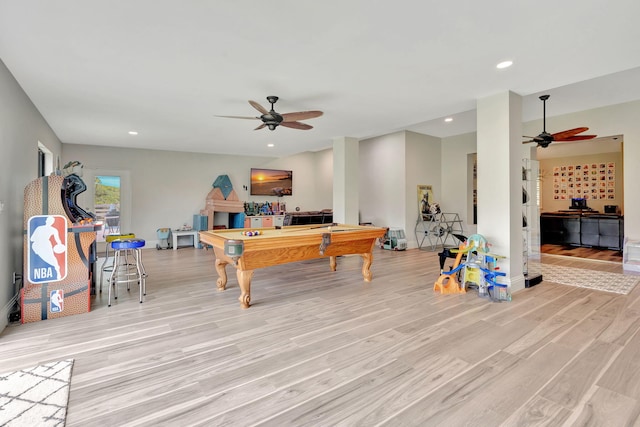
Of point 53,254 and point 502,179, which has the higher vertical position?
point 502,179

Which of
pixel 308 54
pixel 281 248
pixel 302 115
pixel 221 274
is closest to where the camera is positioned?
pixel 308 54

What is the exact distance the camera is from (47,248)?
3.28 metres

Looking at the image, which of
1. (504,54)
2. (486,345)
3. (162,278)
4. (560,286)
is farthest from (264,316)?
(560,286)

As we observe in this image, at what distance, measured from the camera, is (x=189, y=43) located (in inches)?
108

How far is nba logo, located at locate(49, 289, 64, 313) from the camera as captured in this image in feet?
10.7

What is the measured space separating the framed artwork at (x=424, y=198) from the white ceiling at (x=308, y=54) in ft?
10.8

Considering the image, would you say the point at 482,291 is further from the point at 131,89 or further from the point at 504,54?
the point at 131,89

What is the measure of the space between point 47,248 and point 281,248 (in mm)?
2384

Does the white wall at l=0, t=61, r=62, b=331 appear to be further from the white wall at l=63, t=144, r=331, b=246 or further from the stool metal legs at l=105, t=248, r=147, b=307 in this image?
the white wall at l=63, t=144, r=331, b=246

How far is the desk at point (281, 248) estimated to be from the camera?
3559 mm

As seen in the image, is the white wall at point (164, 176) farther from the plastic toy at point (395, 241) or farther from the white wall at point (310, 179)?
the plastic toy at point (395, 241)

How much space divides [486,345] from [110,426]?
2.65m

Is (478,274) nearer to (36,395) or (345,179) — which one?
(345,179)

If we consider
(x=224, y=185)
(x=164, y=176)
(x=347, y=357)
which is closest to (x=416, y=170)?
(x=224, y=185)
